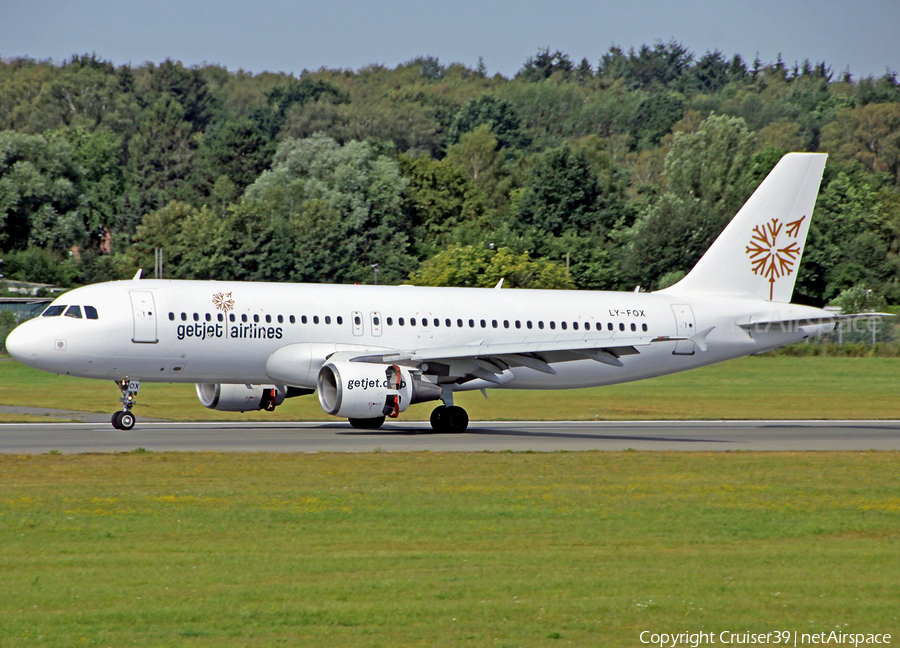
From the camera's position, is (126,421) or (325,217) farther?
(325,217)

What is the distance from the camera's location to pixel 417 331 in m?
34.6

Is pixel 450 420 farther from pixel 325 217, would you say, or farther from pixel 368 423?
pixel 325 217

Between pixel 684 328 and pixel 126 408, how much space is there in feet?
55.9

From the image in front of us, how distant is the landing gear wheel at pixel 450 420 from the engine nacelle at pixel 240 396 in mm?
4522

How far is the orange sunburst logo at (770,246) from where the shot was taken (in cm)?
3988

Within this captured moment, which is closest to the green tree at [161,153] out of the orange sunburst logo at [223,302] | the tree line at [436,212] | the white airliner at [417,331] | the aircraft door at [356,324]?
the tree line at [436,212]

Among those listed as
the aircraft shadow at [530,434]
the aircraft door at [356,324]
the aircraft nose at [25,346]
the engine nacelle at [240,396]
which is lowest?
the aircraft shadow at [530,434]

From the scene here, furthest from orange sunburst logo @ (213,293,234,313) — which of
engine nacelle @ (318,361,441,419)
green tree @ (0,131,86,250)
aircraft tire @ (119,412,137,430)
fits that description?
green tree @ (0,131,86,250)

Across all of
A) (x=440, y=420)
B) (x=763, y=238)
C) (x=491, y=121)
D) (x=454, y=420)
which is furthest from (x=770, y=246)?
(x=491, y=121)

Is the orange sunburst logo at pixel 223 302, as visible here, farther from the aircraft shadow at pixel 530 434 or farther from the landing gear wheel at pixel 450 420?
the landing gear wheel at pixel 450 420

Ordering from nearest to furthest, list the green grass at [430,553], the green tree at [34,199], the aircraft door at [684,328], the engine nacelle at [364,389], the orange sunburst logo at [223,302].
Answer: the green grass at [430,553] → the engine nacelle at [364,389] → the orange sunburst logo at [223,302] → the aircraft door at [684,328] → the green tree at [34,199]

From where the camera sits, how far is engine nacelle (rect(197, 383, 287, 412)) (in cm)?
3447

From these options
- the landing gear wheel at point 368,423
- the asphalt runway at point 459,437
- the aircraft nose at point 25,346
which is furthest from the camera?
the landing gear wheel at point 368,423

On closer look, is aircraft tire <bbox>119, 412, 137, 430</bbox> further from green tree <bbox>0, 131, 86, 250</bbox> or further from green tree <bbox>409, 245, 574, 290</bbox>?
green tree <bbox>0, 131, 86, 250</bbox>
